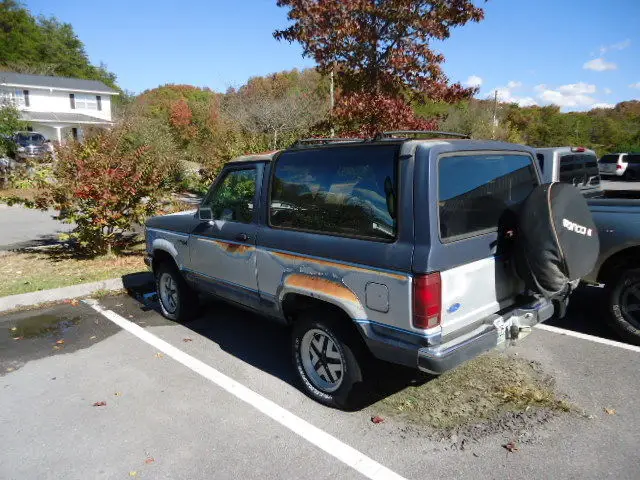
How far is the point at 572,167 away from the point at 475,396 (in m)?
3.94

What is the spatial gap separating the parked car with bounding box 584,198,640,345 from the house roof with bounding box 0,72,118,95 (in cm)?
4715

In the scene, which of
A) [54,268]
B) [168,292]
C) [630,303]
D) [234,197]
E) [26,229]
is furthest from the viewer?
[26,229]

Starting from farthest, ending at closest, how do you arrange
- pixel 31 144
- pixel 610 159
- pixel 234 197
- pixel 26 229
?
pixel 31 144 → pixel 610 159 → pixel 26 229 → pixel 234 197

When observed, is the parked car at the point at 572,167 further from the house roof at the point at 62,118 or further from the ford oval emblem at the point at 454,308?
the house roof at the point at 62,118

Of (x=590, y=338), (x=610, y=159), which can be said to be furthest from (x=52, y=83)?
(x=590, y=338)

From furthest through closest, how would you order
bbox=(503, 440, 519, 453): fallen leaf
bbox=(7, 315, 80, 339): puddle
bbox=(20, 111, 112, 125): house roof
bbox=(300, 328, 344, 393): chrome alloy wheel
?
bbox=(20, 111, 112, 125): house roof
bbox=(7, 315, 80, 339): puddle
bbox=(300, 328, 344, 393): chrome alloy wheel
bbox=(503, 440, 519, 453): fallen leaf

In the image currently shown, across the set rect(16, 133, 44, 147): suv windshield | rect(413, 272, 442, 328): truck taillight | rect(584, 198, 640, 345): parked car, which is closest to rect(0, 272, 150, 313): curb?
rect(413, 272, 442, 328): truck taillight

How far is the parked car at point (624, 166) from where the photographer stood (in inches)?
952

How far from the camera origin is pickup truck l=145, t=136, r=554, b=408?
2.89 m

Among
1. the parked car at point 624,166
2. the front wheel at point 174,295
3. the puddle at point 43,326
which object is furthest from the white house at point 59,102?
the front wheel at point 174,295

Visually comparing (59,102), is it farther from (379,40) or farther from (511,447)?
(511,447)

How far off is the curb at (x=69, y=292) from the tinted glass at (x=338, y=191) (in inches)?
158

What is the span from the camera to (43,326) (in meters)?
5.48

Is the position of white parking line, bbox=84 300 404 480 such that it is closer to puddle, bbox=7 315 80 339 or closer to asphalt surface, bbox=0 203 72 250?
puddle, bbox=7 315 80 339
